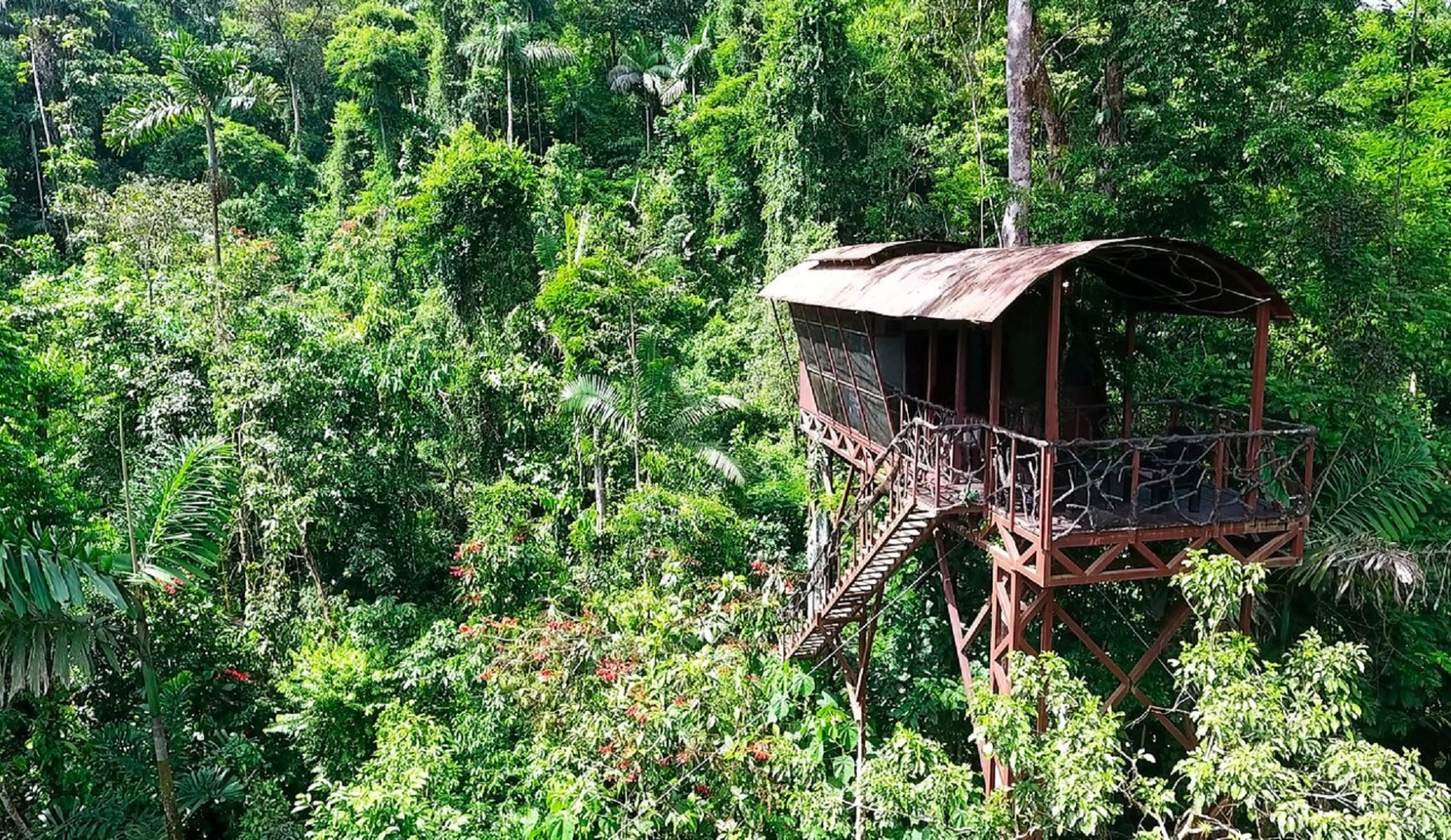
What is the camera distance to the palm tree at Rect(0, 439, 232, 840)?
772cm

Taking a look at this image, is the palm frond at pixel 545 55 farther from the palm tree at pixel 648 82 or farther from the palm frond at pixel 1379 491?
the palm frond at pixel 1379 491

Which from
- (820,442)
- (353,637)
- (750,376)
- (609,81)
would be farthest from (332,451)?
(609,81)

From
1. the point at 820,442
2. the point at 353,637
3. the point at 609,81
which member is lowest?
the point at 353,637

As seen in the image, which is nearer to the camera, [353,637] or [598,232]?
[353,637]

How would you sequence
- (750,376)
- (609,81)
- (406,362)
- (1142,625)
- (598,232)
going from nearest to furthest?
(1142,625) < (406,362) < (598,232) < (750,376) < (609,81)

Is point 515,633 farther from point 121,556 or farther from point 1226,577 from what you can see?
point 1226,577

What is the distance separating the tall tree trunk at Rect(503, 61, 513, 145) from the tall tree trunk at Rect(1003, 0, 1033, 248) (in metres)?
19.0

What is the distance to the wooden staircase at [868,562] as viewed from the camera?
9145 mm

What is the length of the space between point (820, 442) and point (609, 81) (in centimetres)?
2801

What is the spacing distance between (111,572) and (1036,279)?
9.02 m

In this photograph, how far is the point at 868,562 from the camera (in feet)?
31.7

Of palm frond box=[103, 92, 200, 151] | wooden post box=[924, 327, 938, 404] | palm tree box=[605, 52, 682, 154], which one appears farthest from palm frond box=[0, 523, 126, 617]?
palm tree box=[605, 52, 682, 154]

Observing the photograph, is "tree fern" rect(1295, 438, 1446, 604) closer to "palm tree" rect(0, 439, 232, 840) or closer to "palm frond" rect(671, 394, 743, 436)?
"palm frond" rect(671, 394, 743, 436)

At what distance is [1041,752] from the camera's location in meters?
6.05
